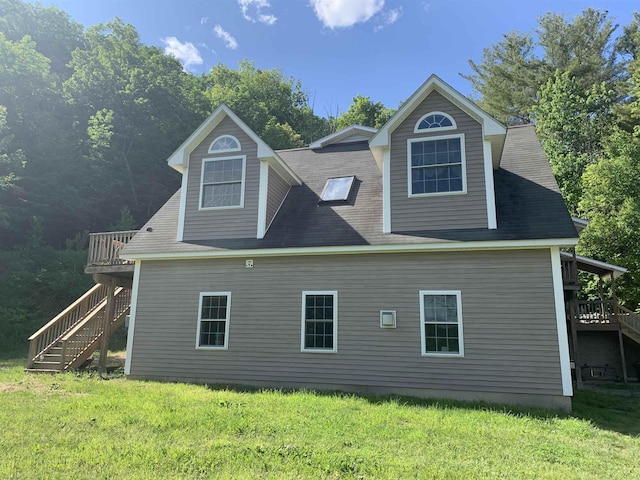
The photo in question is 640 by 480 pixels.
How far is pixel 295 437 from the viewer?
5293 mm

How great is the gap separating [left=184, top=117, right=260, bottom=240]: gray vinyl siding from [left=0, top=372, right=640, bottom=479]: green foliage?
3.93 metres

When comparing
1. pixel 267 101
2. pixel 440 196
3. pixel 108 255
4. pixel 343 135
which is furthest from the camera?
pixel 267 101

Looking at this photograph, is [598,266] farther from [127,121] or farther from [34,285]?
[127,121]

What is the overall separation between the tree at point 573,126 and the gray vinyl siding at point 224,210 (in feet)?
65.7

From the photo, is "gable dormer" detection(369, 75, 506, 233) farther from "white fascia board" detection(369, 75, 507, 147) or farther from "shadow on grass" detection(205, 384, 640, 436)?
"shadow on grass" detection(205, 384, 640, 436)

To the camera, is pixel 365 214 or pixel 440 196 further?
pixel 365 214

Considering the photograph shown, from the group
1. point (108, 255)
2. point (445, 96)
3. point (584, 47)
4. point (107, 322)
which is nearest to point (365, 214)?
point (445, 96)

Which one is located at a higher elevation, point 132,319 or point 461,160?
point 461,160

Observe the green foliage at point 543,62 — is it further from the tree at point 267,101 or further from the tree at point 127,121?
the tree at point 127,121

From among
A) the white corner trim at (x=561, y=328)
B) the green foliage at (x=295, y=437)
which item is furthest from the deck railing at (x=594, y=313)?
the white corner trim at (x=561, y=328)

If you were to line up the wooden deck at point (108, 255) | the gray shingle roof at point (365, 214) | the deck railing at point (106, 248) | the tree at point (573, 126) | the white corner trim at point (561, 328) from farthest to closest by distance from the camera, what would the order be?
1. the tree at point (573, 126)
2. the deck railing at point (106, 248)
3. the wooden deck at point (108, 255)
4. the gray shingle roof at point (365, 214)
5. the white corner trim at point (561, 328)

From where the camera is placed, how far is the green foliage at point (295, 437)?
428cm

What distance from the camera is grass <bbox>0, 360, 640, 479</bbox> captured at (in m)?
4.28

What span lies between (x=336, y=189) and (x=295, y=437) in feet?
23.3
